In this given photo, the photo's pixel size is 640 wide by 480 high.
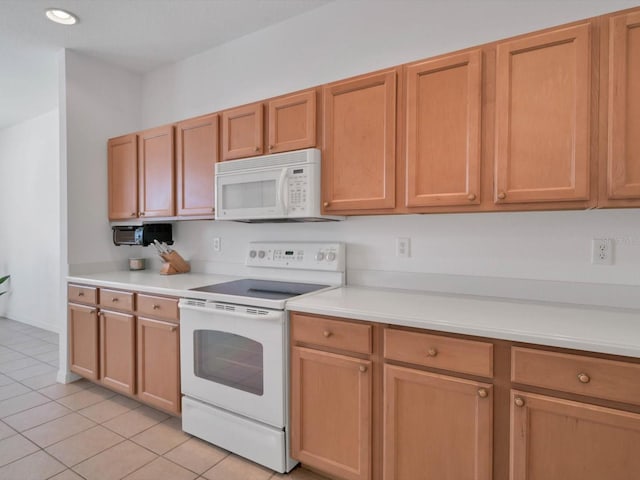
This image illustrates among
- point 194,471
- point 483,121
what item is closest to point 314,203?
point 483,121

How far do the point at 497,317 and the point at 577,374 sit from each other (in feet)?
1.05

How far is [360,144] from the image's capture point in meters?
1.92

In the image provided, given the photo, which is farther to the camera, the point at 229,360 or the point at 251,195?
the point at 251,195

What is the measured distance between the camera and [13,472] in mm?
1867

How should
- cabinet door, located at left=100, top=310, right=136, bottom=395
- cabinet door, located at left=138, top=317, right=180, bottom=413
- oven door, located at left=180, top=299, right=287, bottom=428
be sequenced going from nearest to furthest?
1. oven door, located at left=180, top=299, right=287, bottom=428
2. cabinet door, located at left=138, top=317, right=180, bottom=413
3. cabinet door, located at left=100, top=310, right=136, bottom=395

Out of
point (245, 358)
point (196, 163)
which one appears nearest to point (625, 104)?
point (245, 358)

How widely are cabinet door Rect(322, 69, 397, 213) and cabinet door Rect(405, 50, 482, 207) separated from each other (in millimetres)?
104

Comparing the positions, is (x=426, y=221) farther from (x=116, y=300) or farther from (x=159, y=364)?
(x=116, y=300)

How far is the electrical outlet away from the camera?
162 centimetres

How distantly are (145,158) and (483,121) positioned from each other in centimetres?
249

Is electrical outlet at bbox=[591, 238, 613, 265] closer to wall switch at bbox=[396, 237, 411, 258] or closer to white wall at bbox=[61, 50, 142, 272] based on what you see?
wall switch at bbox=[396, 237, 411, 258]

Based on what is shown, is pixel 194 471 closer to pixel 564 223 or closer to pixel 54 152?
pixel 564 223

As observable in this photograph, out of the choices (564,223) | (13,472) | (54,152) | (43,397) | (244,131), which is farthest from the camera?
(54,152)

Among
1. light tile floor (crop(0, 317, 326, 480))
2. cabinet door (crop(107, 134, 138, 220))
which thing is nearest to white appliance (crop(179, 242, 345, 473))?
light tile floor (crop(0, 317, 326, 480))
